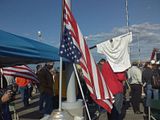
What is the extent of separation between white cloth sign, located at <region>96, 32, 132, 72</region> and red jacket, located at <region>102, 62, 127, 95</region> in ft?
0.55

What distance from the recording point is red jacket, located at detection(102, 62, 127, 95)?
7.02 meters

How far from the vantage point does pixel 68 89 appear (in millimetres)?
7422

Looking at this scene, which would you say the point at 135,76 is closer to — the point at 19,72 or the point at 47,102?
the point at 47,102

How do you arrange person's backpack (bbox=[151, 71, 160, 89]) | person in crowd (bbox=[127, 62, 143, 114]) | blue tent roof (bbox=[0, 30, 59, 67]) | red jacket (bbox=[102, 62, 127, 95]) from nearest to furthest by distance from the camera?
blue tent roof (bbox=[0, 30, 59, 67])
red jacket (bbox=[102, 62, 127, 95])
person's backpack (bbox=[151, 71, 160, 89])
person in crowd (bbox=[127, 62, 143, 114])

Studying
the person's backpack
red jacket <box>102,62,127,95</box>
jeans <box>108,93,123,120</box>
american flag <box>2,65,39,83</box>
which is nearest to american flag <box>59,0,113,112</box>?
red jacket <box>102,62,127,95</box>

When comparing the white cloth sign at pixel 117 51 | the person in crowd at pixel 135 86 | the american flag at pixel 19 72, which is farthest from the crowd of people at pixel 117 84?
the american flag at pixel 19 72

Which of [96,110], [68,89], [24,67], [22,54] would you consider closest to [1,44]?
[22,54]

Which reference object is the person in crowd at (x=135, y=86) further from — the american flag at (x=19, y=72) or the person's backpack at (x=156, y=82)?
the american flag at (x=19, y=72)

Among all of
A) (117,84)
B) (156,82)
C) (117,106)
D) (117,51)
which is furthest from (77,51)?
(156,82)

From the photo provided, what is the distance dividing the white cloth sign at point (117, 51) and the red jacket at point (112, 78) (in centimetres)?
17

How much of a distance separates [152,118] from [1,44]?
17.6ft

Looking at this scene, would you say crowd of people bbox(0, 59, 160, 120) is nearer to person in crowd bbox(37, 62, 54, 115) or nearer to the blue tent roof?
person in crowd bbox(37, 62, 54, 115)

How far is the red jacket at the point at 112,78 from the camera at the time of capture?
23.0 ft

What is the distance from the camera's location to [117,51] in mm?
6766
